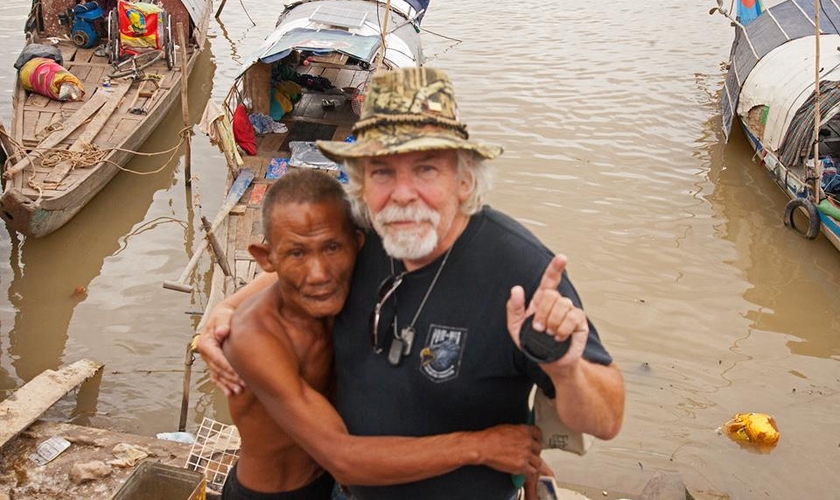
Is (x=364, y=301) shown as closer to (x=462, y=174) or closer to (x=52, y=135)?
(x=462, y=174)

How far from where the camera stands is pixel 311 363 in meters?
2.37

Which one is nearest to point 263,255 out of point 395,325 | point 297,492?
point 395,325

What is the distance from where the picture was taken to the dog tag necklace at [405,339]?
6.57 ft

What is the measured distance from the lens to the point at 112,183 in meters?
10.8

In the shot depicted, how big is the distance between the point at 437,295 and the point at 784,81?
10.4m

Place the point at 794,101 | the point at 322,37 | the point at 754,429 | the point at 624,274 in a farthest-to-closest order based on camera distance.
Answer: the point at 794,101
the point at 322,37
the point at 624,274
the point at 754,429

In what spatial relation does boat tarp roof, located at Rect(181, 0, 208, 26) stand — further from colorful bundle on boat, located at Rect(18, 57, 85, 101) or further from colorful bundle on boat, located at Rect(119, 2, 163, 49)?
colorful bundle on boat, located at Rect(18, 57, 85, 101)

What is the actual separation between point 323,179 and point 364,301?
44 cm

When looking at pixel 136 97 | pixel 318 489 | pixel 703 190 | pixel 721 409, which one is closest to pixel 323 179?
pixel 318 489

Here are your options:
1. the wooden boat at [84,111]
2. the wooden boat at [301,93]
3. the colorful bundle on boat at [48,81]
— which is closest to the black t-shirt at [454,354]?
the wooden boat at [301,93]

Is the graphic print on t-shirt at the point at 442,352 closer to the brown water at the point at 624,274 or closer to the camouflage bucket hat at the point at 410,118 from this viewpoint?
the camouflage bucket hat at the point at 410,118

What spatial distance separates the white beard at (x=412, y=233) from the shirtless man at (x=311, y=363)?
0.25 meters

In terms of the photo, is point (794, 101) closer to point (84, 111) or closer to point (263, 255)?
point (263, 255)

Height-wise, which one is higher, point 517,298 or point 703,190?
point 517,298
